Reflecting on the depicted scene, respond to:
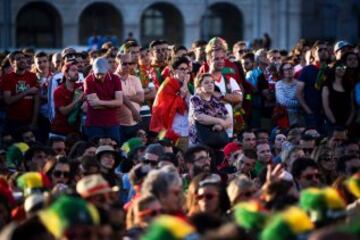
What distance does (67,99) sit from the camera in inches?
808

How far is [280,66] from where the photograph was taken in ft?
75.6

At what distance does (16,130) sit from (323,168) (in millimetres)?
5743

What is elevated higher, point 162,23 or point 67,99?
point 67,99

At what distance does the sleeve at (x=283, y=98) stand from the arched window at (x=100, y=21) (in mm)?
36688

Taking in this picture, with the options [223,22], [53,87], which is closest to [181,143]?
[53,87]

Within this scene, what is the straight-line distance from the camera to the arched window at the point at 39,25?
2323 inches

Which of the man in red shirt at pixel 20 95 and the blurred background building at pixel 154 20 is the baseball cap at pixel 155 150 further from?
the blurred background building at pixel 154 20

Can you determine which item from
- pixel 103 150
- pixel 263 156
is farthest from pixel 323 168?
pixel 103 150

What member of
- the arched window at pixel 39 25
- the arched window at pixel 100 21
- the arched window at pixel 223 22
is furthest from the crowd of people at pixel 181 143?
the arched window at pixel 223 22

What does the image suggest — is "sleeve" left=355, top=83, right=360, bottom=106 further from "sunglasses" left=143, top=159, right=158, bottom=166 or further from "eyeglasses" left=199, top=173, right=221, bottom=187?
"eyeglasses" left=199, top=173, right=221, bottom=187

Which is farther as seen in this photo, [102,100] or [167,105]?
[167,105]

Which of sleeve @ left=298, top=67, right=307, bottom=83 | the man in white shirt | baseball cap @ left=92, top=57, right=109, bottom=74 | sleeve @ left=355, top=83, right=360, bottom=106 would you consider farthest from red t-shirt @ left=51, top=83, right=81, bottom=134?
sleeve @ left=355, top=83, right=360, bottom=106

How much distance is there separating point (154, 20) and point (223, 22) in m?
2.72

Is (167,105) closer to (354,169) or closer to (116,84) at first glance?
(116,84)
